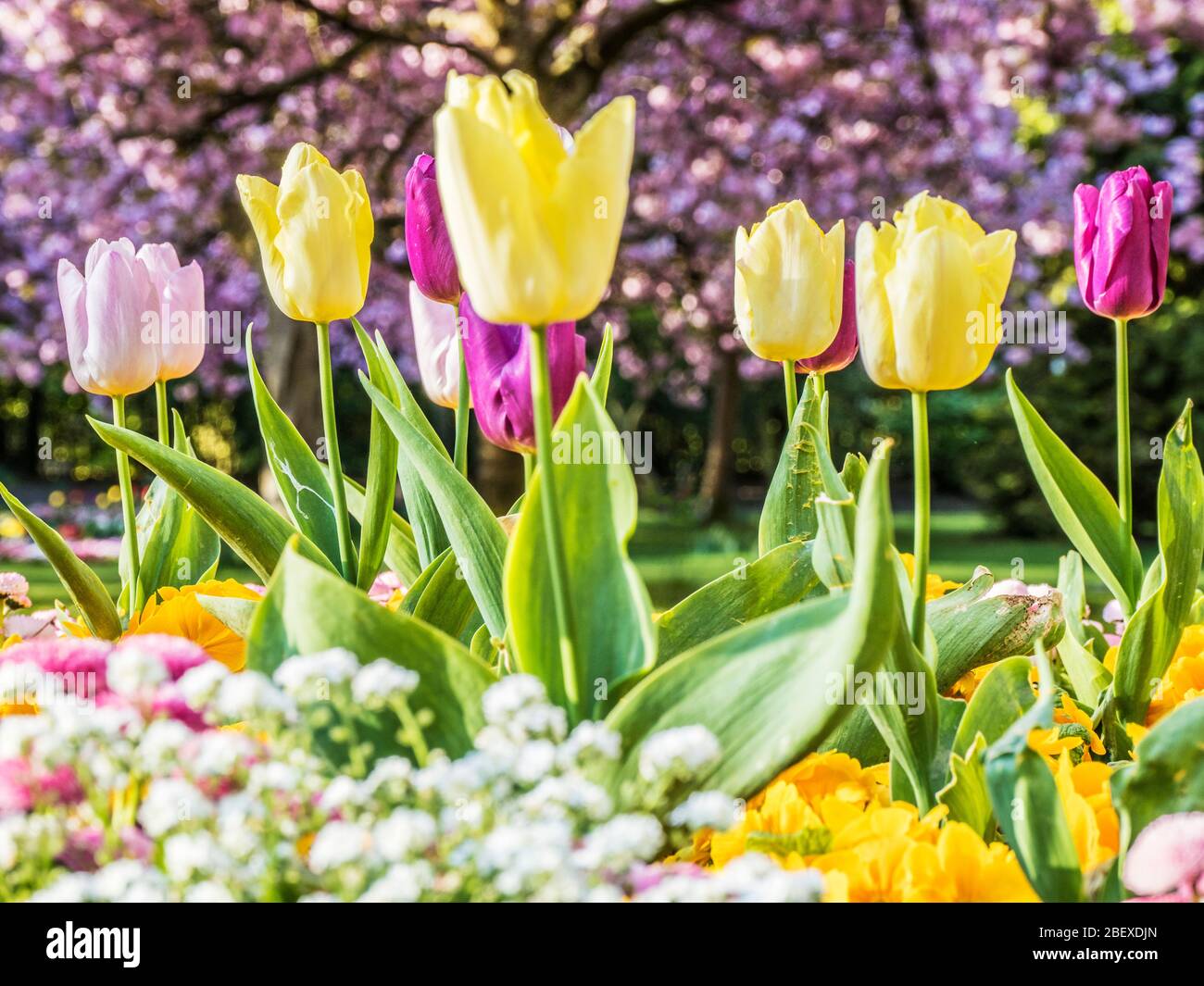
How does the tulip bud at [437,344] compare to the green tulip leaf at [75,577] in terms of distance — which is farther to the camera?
the tulip bud at [437,344]

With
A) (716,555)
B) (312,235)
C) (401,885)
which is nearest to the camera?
(401,885)

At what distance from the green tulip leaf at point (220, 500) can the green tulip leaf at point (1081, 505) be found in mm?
749

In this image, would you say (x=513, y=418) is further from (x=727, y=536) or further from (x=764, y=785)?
(x=727, y=536)

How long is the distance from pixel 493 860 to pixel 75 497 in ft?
46.0

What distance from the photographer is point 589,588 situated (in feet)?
3.01

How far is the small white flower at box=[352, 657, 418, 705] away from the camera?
732mm

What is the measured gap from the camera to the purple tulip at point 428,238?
1.26 m

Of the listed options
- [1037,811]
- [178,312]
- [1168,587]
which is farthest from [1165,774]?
[178,312]

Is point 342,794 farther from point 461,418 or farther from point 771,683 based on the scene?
point 461,418

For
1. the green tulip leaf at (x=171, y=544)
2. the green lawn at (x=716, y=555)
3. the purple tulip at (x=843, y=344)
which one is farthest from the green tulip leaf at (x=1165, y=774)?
the green lawn at (x=716, y=555)

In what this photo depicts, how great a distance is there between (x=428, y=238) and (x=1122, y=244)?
0.74 metres

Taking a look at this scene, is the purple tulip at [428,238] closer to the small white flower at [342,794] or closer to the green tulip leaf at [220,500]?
the green tulip leaf at [220,500]

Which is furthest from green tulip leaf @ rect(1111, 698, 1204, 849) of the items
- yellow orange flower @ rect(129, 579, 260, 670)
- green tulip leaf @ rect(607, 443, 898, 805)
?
yellow orange flower @ rect(129, 579, 260, 670)
